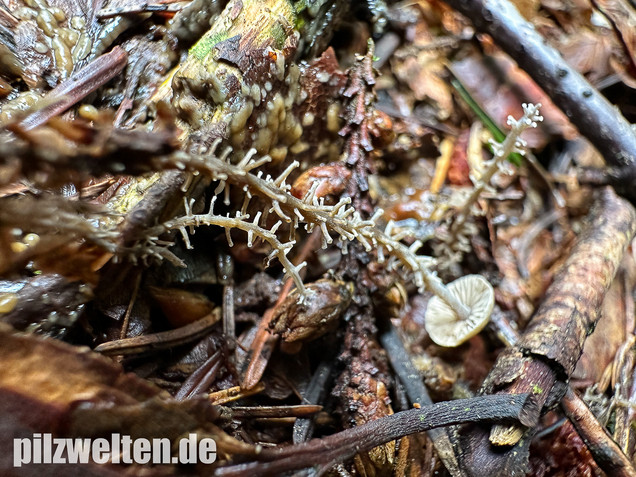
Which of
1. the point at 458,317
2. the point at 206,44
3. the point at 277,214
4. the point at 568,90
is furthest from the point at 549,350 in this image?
the point at 206,44

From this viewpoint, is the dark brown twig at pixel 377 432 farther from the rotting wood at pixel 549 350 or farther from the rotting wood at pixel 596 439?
the rotting wood at pixel 596 439

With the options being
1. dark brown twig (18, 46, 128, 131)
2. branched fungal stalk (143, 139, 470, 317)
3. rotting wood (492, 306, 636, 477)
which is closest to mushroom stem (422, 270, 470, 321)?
branched fungal stalk (143, 139, 470, 317)

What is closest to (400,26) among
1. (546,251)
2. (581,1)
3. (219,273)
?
(581,1)

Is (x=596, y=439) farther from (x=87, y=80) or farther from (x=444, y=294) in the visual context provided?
(x=87, y=80)

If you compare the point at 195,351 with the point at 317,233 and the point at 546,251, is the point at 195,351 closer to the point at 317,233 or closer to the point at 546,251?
the point at 317,233

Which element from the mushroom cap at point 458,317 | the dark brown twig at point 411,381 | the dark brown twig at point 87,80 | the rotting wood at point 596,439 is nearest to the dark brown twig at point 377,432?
the dark brown twig at point 411,381

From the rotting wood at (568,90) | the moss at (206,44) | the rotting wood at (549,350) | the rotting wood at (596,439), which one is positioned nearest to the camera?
the rotting wood at (549,350)
